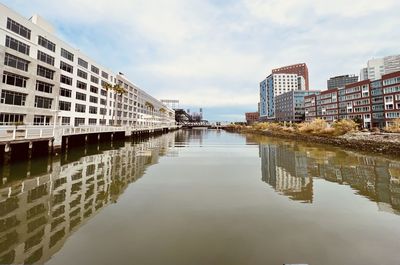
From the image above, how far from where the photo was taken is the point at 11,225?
10.2 m

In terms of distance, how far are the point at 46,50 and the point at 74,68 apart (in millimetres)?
9675

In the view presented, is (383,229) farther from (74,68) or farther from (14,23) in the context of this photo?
(74,68)

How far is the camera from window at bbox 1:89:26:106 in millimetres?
35969

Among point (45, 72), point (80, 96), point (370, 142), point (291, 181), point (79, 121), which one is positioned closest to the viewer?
point (291, 181)

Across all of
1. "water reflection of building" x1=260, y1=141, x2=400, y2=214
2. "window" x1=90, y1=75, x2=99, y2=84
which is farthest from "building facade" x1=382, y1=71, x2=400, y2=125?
"window" x1=90, y1=75, x2=99, y2=84

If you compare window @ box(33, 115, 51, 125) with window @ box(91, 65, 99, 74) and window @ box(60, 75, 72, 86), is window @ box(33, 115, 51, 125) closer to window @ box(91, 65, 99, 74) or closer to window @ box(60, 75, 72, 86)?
window @ box(60, 75, 72, 86)

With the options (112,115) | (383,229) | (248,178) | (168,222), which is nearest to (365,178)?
(248,178)

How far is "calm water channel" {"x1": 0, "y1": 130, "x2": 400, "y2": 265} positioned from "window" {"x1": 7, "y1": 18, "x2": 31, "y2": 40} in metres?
30.5

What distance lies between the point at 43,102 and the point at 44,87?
3.08 m

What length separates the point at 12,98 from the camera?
123 feet

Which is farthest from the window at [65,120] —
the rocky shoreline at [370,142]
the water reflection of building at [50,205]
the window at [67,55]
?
the rocky shoreline at [370,142]

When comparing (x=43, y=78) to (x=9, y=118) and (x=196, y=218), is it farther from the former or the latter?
(x=196, y=218)

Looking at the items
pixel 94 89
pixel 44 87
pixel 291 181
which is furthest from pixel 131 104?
pixel 291 181

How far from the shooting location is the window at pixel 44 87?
43.3m
